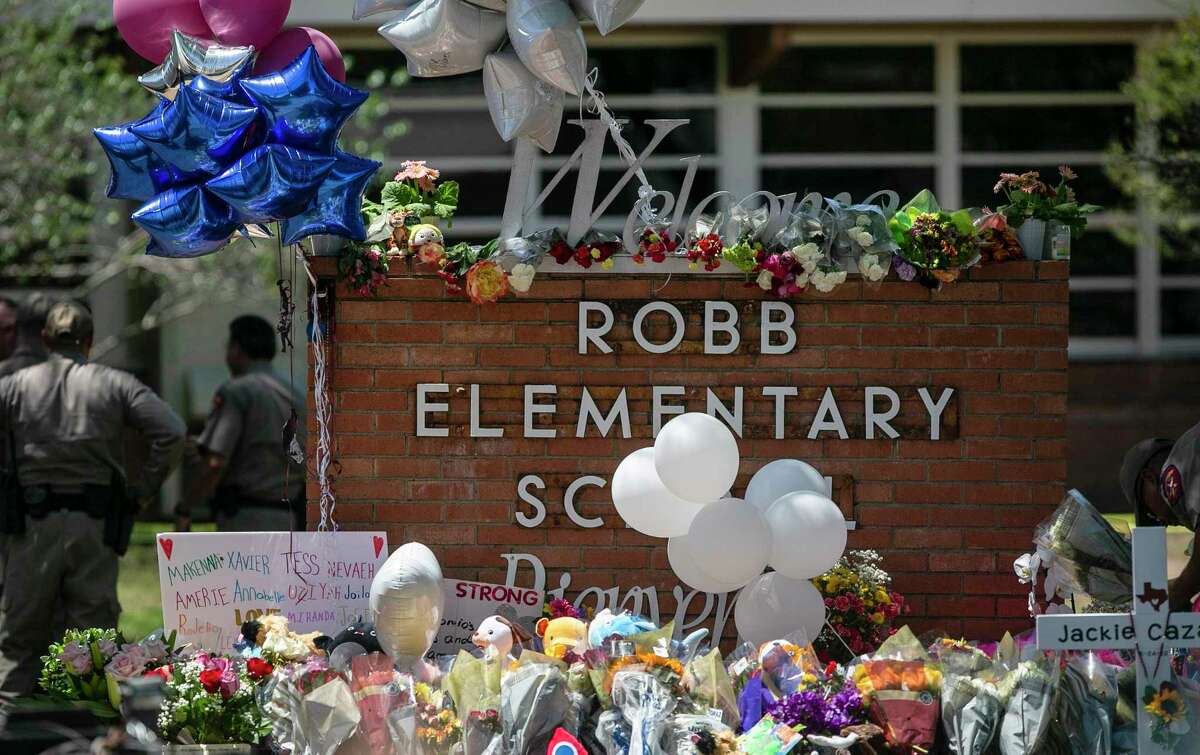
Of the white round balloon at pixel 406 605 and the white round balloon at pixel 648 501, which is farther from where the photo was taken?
the white round balloon at pixel 648 501

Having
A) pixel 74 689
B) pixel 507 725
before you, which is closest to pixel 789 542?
pixel 507 725

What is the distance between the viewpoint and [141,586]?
9688 millimetres

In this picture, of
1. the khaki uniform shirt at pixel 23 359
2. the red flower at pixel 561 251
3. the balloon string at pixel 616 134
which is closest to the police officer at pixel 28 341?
the khaki uniform shirt at pixel 23 359

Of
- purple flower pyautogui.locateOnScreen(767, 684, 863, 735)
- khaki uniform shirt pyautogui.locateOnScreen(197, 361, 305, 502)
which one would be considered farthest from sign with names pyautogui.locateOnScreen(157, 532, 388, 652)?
khaki uniform shirt pyautogui.locateOnScreen(197, 361, 305, 502)

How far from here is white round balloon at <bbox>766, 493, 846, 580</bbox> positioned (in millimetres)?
4395

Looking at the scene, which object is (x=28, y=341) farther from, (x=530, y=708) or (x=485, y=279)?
(x=530, y=708)

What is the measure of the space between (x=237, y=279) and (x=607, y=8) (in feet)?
23.9

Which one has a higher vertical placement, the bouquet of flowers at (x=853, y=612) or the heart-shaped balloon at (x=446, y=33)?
the heart-shaped balloon at (x=446, y=33)

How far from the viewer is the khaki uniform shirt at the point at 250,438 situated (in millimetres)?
7035

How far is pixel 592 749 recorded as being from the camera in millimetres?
4074

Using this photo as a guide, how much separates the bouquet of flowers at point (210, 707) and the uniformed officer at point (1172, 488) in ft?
9.30

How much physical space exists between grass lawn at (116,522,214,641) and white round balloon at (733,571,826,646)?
389 cm

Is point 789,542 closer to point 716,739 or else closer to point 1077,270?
point 716,739

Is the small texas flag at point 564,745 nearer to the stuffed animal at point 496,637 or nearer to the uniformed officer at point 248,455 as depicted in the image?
the stuffed animal at point 496,637
